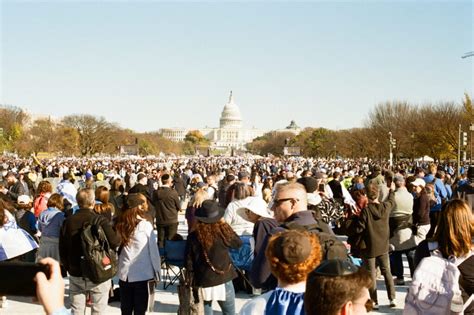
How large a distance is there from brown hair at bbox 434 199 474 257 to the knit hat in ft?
4.32

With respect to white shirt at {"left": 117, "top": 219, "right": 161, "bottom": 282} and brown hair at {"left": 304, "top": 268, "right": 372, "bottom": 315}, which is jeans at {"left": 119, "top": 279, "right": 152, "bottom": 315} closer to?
white shirt at {"left": 117, "top": 219, "right": 161, "bottom": 282}

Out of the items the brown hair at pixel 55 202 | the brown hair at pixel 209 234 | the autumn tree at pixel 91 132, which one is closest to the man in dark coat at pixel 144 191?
the brown hair at pixel 55 202

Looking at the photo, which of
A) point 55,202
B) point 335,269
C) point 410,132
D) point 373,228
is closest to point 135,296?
point 55,202

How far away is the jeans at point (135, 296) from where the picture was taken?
6703 millimetres

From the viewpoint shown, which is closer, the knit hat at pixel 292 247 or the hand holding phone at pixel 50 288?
the hand holding phone at pixel 50 288

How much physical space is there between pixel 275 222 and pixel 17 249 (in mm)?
3463

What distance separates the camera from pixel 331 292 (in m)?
2.76

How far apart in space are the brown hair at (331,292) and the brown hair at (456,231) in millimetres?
1809

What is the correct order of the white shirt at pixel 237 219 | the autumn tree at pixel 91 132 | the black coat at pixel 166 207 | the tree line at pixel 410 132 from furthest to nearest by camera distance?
the autumn tree at pixel 91 132 → the tree line at pixel 410 132 → the black coat at pixel 166 207 → the white shirt at pixel 237 219

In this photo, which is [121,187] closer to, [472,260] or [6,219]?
[6,219]

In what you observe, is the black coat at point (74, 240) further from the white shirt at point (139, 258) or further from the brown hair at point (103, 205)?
the brown hair at point (103, 205)

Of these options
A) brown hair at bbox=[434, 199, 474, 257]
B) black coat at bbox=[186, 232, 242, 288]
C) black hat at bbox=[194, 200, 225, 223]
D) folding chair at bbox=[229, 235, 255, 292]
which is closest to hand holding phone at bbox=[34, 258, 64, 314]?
brown hair at bbox=[434, 199, 474, 257]

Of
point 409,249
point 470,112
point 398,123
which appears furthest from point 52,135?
point 409,249

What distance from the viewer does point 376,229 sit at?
26.3 feet
